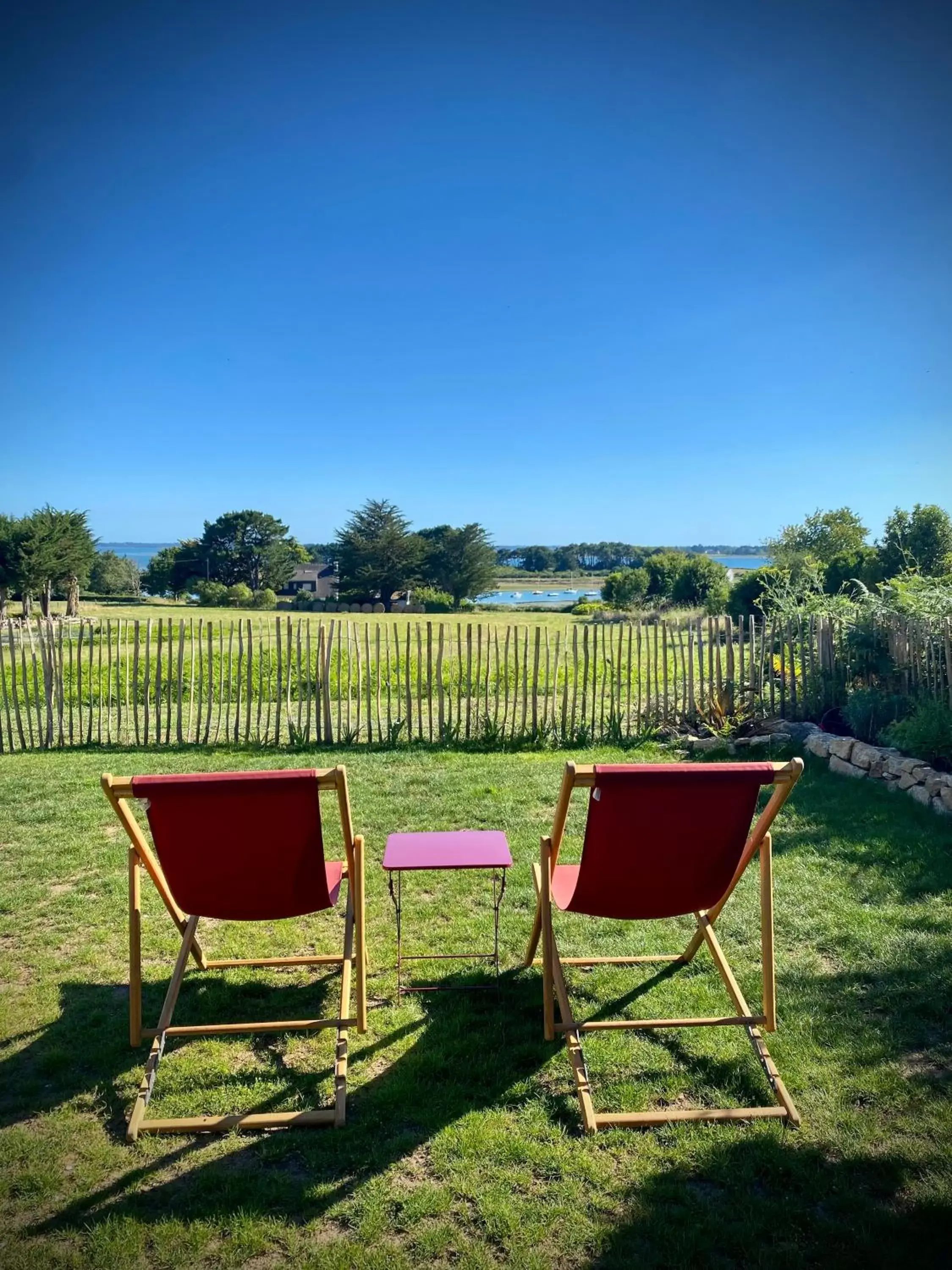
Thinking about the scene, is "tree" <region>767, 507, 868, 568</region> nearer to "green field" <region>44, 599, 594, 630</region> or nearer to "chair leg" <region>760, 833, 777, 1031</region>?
"green field" <region>44, 599, 594, 630</region>

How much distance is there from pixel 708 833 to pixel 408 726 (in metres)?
6.39

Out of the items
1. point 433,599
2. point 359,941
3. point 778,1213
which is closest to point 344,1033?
point 359,941

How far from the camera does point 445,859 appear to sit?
10.4 feet

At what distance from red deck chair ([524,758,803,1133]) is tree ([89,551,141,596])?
97131 millimetres

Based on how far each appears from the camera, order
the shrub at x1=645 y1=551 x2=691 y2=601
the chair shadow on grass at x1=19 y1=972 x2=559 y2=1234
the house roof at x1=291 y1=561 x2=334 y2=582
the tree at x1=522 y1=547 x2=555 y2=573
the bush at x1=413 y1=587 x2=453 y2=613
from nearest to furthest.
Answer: the chair shadow on grass at x1=19 y1=972 x2=559 y2=1234 → the shrub at x1=645 y1=551 x2=691 y2=601 → the bush at x1=413 y1=587 x2=453 y2=613 → the house roof at x1=291 y1=561 x2=334 y2=582 → the tree at x1=522 y1=547 x2=555 y2=573

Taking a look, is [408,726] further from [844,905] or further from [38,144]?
[38,144]

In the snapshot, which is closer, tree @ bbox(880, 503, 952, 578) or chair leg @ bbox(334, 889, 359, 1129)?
chair leg @ bbox(334, 889, 359, 1129)

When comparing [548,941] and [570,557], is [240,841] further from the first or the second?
[570,557]

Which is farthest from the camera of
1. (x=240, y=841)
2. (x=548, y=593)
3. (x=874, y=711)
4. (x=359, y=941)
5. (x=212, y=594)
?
(x=548, y=593)

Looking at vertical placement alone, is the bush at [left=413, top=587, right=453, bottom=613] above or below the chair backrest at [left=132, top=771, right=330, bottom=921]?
above

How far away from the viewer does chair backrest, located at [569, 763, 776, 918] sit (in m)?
2.51

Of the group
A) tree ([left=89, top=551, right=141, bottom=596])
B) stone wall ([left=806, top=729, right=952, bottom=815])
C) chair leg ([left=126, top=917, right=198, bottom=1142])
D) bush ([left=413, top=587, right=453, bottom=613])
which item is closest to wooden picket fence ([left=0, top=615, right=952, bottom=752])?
stone wall ([left=806, top=729, right=952, bottom=815])

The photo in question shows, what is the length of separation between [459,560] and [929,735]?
95.6m

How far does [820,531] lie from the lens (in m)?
39.1
